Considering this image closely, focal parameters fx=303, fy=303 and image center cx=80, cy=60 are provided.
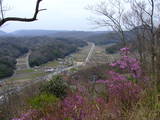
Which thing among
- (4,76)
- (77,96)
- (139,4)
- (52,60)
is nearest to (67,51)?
(52,60)

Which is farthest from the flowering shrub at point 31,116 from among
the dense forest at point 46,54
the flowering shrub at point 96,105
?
the dense forest at point 46,54

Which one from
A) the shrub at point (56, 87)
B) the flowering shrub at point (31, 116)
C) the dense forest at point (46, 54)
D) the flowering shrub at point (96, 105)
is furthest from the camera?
the dense forest at point (46, 54)

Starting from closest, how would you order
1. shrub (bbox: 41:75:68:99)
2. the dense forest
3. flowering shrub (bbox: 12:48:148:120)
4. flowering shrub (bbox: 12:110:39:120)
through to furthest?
1. flowering shrub (bbox: 12:48:148:120)
2. flowering shrub (bbox: 12:110:39:120)
3. shrub (bbox: 41:75:68:99)
4. the dense forest

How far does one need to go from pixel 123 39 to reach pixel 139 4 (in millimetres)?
2176

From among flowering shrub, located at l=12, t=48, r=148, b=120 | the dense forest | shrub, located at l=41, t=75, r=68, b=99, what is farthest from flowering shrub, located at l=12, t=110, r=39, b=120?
the dense forest

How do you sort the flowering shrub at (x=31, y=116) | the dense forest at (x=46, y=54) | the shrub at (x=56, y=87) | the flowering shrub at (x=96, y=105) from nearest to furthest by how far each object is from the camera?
the flowering shrub at (x=96, y=105) < the flowering shrub at (x=31, y=116) < the shrub at (x=56, y=87) < the dense forest at (x=46, y=54)

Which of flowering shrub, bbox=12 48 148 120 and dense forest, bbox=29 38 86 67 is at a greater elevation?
flowering shrub, bbox=12 48 148 120

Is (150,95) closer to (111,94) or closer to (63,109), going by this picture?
(111,94)

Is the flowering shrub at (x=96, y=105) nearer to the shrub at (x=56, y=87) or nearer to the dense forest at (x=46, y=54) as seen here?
the shrub at (x=56, y=87)

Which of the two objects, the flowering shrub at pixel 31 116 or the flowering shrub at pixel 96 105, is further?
the flowering shrub at pixel 31 116

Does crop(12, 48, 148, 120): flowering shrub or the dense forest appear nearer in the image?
crop(12, 48, 148, 120): flowering shrub

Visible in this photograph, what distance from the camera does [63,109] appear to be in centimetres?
320

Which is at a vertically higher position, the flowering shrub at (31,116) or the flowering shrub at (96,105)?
the flowering shrub at (96,105)

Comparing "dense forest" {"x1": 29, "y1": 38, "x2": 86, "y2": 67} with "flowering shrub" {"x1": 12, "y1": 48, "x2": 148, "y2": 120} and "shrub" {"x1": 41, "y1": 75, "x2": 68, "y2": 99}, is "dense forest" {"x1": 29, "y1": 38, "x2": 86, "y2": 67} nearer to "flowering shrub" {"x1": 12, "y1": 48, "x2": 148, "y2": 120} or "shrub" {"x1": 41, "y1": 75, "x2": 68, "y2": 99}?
"shrub" {"x1": 41, "y1": 75, "x2": 68, "y2": 99}
